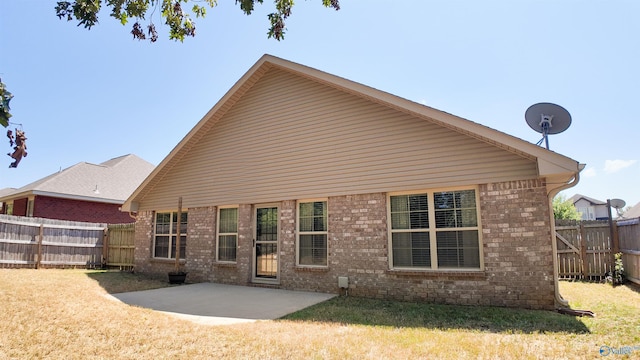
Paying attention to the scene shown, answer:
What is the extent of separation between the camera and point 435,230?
7758 millimetres

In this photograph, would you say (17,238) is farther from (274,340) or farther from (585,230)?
(585,230)

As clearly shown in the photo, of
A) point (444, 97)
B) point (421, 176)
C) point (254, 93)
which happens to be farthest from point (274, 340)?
point (444, 97)

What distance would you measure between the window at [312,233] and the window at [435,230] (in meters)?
1.89

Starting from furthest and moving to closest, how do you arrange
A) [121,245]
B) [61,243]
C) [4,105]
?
[121,245], [61,243], [4,105]

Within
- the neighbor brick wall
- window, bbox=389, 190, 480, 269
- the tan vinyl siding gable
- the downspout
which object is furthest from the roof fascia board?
the downspout

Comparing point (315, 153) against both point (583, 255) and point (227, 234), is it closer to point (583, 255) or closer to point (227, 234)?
point (227, 234)

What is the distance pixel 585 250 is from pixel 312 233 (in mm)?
8230

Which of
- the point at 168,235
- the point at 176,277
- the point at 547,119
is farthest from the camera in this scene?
the point at 168,235

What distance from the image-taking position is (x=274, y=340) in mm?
4832

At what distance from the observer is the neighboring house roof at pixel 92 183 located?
1820 cm

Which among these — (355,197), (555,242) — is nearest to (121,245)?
(355,197)

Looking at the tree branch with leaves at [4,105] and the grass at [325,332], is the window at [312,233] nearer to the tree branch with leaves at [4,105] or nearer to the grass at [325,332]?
the grass at [325,332]

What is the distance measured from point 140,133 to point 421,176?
1428cm

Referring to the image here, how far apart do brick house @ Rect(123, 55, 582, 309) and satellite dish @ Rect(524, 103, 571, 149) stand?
1.87 meters
